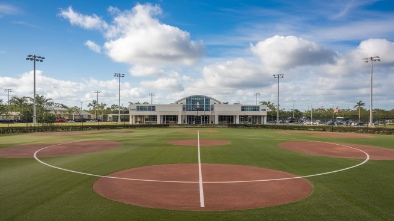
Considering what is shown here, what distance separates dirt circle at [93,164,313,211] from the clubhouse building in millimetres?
78775

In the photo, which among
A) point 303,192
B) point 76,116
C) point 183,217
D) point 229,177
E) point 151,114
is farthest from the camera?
point 76,116

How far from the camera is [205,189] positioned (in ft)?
43.2

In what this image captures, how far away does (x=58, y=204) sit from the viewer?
10.8 m

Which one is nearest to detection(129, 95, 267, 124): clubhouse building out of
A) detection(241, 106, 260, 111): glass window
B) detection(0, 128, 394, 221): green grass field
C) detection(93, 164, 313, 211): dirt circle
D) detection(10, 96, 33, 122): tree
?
detection(241, 106, 260, 111): glass window

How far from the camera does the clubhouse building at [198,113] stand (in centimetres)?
9769

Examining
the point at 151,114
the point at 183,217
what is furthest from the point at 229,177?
the point at 151,114

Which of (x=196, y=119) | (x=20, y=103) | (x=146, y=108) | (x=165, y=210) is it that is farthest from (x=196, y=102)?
(x=165, y=210)

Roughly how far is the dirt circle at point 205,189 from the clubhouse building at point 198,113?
7877 centimetres

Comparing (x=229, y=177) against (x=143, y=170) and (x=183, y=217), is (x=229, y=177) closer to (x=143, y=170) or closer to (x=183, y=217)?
(x=143, y=170)

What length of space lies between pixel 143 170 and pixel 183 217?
28.6ft

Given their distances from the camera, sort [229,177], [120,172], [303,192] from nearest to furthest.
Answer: [303,192], [229,177], [120,172]

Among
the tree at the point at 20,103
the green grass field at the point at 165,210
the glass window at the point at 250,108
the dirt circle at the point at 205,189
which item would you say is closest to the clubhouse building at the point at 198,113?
the glass window at the point at 250,108

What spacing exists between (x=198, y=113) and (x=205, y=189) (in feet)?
281

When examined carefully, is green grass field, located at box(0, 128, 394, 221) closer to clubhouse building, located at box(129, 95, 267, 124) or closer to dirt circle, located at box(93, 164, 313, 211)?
dirt circle, located at box(93, 164, 313, 211)
